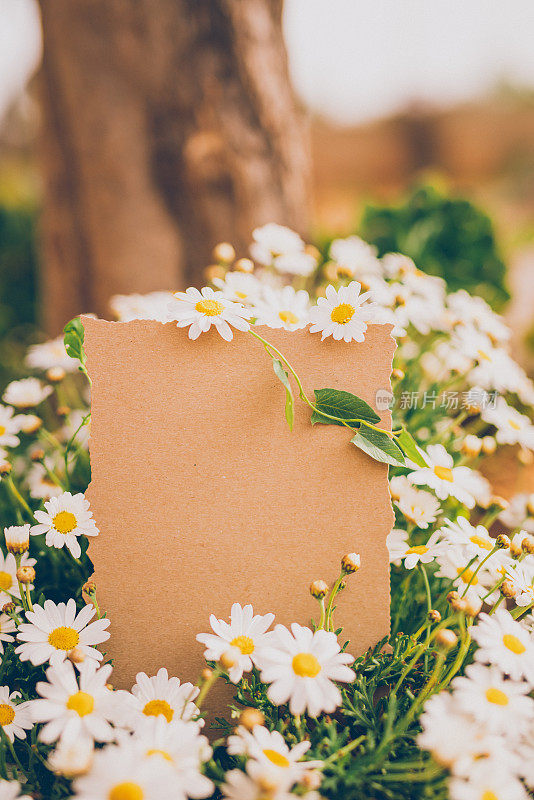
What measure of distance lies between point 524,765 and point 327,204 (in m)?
6.70

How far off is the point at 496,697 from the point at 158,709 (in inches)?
13.9

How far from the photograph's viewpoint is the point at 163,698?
0.62 metres

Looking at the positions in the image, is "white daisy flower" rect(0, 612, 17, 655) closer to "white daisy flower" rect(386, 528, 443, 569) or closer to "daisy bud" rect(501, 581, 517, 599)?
"white daisy flower" rect(386, 528, 443, 569)

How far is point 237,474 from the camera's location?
709 mm

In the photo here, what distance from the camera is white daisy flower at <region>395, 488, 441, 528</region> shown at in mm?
766

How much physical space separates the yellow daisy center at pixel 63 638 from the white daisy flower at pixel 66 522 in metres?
0.09

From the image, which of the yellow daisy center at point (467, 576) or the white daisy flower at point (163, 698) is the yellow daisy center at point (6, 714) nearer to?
the white daisy flower at point (163, 698)

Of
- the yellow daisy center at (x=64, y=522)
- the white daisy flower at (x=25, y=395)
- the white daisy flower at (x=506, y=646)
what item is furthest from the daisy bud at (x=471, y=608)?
the white daisy flower at (x=25, y=395)

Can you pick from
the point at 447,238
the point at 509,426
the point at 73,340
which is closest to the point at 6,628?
the point at 73,340

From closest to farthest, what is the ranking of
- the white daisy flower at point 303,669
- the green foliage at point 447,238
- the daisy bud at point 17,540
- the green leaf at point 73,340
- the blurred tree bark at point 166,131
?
the white daisy flower at point 303,669 < the daisy bud at point 17,540 < the green leaf at point 73,340 < the blurred tree bark at point 166,131 < the green foliage at point 447,238

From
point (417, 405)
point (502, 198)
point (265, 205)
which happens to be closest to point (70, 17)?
Result: point (265, 205)

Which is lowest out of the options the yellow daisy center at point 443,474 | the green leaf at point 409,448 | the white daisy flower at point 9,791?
the white daisy flower at point 9,791

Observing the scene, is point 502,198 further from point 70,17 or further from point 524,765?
point 524,765

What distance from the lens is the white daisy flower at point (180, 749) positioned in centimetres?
48
